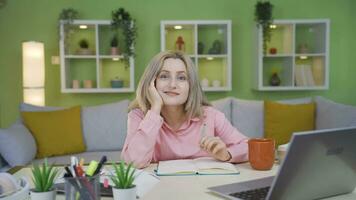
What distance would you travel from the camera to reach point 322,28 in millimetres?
3822

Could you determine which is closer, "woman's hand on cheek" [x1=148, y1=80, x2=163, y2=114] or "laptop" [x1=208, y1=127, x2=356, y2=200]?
"laptop" [x1=208, y1=127, x2=356, y2=200]

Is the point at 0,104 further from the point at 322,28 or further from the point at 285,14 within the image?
the point at 322,28

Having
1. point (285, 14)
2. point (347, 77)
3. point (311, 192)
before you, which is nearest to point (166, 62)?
point (311, 192)

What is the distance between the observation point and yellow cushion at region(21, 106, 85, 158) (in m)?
3.03

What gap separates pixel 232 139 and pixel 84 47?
8.43ft

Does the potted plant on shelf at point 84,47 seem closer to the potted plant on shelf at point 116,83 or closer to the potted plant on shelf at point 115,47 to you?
the potted plant on shelf at point 115,47

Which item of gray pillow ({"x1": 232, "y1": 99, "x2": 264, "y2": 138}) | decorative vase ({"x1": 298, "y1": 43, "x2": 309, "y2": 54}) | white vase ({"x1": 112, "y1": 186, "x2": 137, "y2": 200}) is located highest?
decorative vase ({"x1": 298, "y1": 43, "x2": 309, "y2": 54})

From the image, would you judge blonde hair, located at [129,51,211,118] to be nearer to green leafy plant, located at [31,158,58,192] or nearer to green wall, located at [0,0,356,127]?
green leafy plant, located at [31,158,58,192]

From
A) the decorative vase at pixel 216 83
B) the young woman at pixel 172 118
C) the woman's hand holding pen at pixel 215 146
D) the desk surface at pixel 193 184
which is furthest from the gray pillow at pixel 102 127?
the woman's hand holding pen at pixel 215 146

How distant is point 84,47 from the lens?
385 centimetres

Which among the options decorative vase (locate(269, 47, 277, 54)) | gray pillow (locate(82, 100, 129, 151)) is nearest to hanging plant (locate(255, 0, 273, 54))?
decorative vase (locate(269, 47, 277, 54))

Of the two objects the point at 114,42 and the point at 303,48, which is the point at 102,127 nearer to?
the point at 114,42

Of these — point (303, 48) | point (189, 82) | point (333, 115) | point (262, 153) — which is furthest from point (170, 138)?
point (303, 48)

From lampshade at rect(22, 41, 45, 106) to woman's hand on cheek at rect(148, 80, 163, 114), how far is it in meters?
2.30
